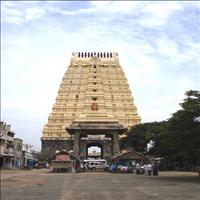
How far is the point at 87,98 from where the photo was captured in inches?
3912

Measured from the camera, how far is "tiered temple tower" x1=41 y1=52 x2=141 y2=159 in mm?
98188

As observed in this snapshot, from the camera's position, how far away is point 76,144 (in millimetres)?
72562

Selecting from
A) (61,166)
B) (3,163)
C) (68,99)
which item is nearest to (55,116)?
(68,99)

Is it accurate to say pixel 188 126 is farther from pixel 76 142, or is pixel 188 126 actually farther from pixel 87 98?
pixel 87 98

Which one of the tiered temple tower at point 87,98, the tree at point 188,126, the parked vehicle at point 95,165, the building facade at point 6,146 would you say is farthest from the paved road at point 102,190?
the tiered temple tower at point 87,98

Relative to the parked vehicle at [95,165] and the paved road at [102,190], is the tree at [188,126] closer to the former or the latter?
the paved road at [102,190]

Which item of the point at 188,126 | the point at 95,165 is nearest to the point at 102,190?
the point at 188,126

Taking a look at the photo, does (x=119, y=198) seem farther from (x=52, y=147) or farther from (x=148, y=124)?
(x=52, y=147)

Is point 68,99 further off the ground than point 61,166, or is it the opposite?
point 68,99

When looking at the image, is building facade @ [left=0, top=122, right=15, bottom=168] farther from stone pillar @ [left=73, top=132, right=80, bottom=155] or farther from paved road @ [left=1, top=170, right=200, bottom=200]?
paved road @ [left=1, top=170, right=200, bottom=200]

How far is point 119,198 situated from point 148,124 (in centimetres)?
6636

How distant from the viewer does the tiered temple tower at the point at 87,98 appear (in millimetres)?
98188

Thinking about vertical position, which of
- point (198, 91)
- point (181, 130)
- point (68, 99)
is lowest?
point (181, 130)

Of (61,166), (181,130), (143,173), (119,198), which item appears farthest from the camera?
(61,166)
